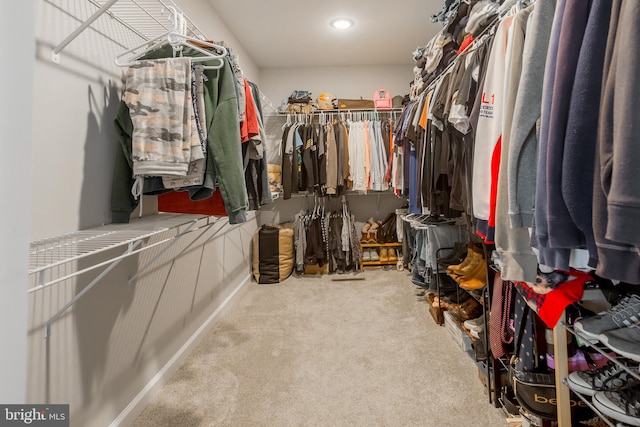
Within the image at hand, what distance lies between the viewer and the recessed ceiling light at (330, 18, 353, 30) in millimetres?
2770

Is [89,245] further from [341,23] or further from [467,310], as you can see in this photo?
[341,23]

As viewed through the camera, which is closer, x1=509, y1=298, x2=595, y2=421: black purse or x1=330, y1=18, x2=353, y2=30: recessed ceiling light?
x1=509, y1=298, x2=595, y2=421: black purse

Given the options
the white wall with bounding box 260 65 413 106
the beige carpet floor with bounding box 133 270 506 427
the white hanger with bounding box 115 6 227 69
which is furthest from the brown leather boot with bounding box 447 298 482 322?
the white wall with bounding box 260 65 413 106

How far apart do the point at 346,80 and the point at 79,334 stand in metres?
3.75

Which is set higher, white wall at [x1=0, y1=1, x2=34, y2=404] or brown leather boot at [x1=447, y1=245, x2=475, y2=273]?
white wall at [x1=0, y1=1, x2=34, y2=404]

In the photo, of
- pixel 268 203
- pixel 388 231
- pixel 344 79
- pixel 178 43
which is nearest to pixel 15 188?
pixel 178 43

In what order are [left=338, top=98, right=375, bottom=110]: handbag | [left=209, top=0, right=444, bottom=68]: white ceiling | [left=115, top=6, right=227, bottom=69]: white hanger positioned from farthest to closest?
[left=338, top=98, right=375, bottom=110]: handbag, [left=209, top=0, right=444, bottom=68]: white ceiling, [left=115, top=6, right=227, bottom=69]: white hanger

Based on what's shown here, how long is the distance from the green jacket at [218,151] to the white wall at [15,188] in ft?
2.83

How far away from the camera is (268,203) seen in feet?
5.73

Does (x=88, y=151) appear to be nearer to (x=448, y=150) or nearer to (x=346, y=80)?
(x=448, y=150)

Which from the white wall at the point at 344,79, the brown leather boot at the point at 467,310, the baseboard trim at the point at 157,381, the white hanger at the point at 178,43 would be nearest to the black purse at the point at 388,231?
the white wall at the point at 344,79

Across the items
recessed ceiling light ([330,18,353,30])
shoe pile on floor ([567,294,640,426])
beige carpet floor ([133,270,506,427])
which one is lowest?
beige carpet floor ([133,270,506,427])

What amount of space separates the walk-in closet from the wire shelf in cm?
1

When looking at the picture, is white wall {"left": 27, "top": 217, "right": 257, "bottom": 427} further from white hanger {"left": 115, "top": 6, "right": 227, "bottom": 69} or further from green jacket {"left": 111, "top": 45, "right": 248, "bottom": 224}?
white hanger {"left": 115, "top": 6, "right": 227, "bottom": 69}
